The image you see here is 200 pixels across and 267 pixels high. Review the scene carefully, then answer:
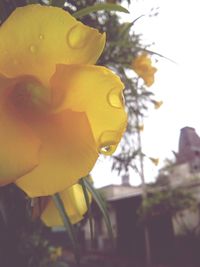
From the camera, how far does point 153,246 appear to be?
9539 mm

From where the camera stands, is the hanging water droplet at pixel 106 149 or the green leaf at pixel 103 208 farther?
the green leaf at pixel 103 208

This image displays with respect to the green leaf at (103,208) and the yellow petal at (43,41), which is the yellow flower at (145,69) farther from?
the yellow petal at (43,41)

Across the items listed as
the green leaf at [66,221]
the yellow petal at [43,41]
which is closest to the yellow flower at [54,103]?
the yellow petal at [43,41]

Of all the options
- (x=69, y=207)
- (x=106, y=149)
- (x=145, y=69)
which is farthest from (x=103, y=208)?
(x=145, y=69)

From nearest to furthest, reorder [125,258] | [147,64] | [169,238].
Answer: [147,64]
[169,238]
[125,258]

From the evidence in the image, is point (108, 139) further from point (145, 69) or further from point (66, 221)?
point (145, 69)

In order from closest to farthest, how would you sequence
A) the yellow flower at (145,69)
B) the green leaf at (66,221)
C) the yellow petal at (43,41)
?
the yellow petal at (43,41)
the green leaf at (66,221)
the yellow flower at (145,69)

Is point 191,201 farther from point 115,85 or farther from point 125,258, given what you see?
point 115,85

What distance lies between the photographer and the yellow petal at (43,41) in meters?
0.23

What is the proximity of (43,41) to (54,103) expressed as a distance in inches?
2.1

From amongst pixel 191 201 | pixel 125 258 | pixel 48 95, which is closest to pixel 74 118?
pixel 48 95

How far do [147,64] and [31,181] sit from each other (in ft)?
1.80


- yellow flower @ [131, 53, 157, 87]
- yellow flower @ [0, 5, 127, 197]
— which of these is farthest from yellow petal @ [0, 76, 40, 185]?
yellow flower @ [131, 53, 157, 87]

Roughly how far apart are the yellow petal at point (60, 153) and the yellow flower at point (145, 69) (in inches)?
19.0
